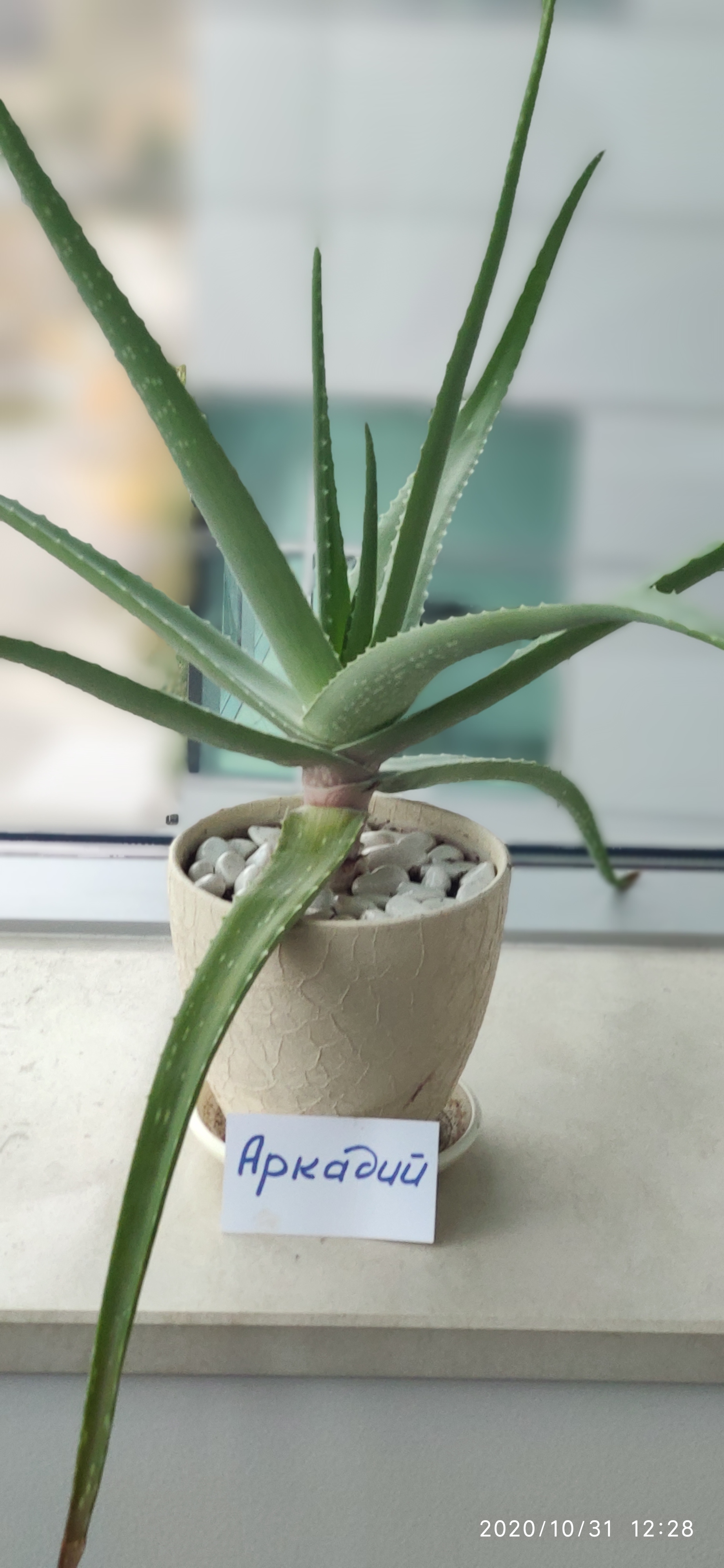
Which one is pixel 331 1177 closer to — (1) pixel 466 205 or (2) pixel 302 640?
(2) pixel 302 640

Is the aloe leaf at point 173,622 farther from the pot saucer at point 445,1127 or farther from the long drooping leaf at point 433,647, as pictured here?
the pot saucer at point 445,1127

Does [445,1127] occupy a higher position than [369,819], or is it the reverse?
[369,819]

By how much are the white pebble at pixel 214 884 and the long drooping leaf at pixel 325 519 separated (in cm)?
12

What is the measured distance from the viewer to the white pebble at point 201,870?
22.9 inches

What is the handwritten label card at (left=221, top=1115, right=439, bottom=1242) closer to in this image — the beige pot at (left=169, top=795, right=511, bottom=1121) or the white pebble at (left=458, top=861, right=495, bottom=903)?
the beige pot at (left=169, top=795, right=511, bottom=1121)

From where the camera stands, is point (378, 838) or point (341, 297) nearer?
point (378, 838)

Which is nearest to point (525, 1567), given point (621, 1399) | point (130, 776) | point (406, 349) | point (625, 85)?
point (621, 1399)

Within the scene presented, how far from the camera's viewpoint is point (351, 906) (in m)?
0.56

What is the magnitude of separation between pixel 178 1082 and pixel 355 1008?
0.11 metres

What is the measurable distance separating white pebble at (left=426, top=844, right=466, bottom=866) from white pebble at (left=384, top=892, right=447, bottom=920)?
0.04 metres

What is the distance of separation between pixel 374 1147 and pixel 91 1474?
203 millimetres

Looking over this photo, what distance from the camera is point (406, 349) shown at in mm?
930
